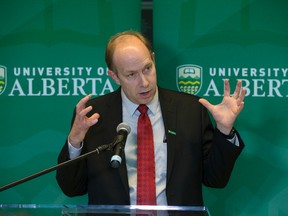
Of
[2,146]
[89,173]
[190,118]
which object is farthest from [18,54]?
[190,118]

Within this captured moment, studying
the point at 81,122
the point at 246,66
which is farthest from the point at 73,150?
the point at 246,66

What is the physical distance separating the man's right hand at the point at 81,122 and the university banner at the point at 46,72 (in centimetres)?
85

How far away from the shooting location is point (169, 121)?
7.65 feet

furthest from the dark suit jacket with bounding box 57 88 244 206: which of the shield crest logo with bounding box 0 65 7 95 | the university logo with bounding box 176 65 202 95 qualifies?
the shield crest logo with bounding box 0 65 7 95

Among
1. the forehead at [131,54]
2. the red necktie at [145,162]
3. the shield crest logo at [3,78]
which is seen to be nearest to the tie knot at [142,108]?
the red necktie at [145,162]

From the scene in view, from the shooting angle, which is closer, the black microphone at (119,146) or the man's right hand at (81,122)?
the black microphone at (119,146)

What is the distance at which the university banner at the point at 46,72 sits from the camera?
114 inches

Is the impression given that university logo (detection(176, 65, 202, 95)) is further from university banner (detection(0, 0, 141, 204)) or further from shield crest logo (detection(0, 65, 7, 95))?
shield crest logo (detection(0, 65, 7, 95))

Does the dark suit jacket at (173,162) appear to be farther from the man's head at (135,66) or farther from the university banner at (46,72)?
the university banner at (46,72)

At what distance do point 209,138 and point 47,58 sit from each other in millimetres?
1240

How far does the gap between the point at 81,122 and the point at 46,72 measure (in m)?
1.02

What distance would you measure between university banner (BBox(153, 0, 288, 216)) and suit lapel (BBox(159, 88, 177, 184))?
48 cm

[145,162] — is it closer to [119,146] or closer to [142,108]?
[142,108]

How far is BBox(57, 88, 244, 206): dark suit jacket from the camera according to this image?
7.34 feet
